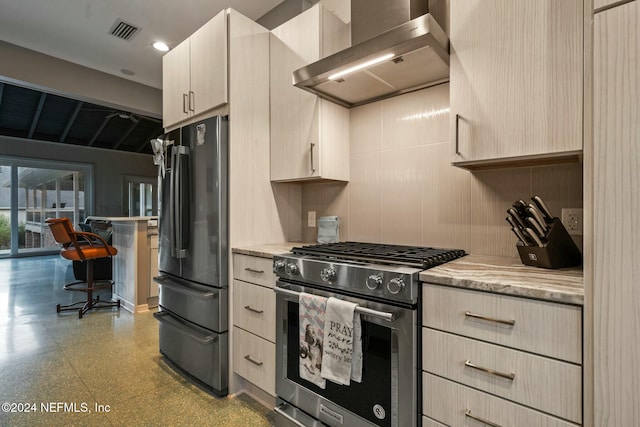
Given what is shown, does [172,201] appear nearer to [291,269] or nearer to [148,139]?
[291,269]

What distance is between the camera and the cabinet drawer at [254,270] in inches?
73.4

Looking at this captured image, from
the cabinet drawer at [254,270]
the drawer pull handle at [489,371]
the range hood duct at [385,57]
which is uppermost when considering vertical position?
the range hood duct at [385,57]

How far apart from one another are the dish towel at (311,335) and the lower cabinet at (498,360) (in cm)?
48

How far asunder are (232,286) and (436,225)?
1316 millimetres

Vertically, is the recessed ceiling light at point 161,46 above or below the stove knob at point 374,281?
above

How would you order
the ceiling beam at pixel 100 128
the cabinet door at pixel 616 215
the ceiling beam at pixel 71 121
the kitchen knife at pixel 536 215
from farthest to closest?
the ceiling beam at pixel 100 128 < the ceiling beam at pixel 71 121 < the kitchen knife at pixel 536 215 < the cabinet door at pixel 616 215

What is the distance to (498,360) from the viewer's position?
1070 millimetres

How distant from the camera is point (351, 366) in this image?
1396 millimetres

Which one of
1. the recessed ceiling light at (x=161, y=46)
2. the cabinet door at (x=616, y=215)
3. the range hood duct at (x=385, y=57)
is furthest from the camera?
the recessed ceiling light at (x=161, y=46)

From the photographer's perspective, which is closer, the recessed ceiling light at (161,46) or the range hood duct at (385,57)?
the range hood duct at (385,57)

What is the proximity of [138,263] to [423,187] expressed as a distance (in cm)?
326

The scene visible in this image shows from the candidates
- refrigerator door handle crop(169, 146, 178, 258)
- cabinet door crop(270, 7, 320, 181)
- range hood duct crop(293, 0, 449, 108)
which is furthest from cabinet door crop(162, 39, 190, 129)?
range hood duct crop(293, 0, 449, 108)

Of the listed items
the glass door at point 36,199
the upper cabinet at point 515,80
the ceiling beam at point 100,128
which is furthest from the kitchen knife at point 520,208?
the glass door at point 36,199

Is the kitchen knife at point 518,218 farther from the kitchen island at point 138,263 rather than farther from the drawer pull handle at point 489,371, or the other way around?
the kitchen island at point 138,263
